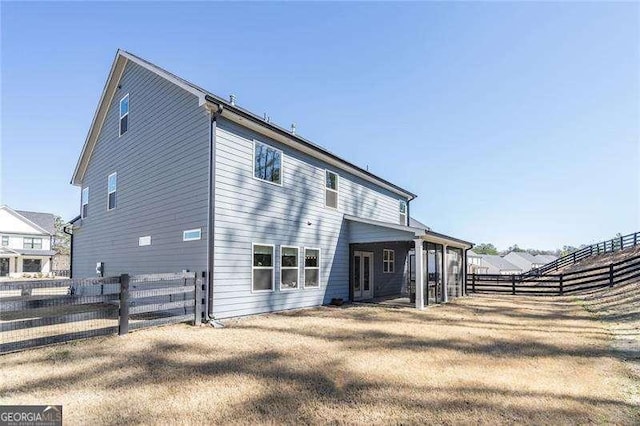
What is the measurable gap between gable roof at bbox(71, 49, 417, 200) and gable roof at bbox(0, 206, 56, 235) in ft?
98.1

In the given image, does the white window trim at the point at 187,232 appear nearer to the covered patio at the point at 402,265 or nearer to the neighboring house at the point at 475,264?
the covered patio at the point at 402,265

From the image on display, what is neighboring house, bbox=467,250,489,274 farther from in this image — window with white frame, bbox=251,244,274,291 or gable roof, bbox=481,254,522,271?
window with white frame, bbox=251,244,274,291

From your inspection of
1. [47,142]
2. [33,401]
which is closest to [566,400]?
[33,401]

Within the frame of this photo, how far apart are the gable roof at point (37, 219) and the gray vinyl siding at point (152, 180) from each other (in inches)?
1273

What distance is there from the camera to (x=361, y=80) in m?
15.2

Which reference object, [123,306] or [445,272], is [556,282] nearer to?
[445,272]

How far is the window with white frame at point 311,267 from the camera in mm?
12383

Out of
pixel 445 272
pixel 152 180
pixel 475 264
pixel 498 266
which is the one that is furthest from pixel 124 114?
pixel 498 266

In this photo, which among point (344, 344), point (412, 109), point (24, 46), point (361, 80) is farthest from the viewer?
point (412, 109)

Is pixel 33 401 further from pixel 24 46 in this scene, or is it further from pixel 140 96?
pixel 24 46

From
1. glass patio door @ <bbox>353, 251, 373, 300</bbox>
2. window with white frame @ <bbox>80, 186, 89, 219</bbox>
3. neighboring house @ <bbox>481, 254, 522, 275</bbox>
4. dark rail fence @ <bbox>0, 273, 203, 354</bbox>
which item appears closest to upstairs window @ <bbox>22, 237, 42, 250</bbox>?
window with white frame @ <bbox>80, 186, 89, 219</bbox>

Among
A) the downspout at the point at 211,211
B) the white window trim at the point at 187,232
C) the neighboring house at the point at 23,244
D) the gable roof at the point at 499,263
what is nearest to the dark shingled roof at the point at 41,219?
the neighboring house at the point at 23,244

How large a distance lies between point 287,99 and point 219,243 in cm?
1050

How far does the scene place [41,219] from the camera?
41.3 meters
